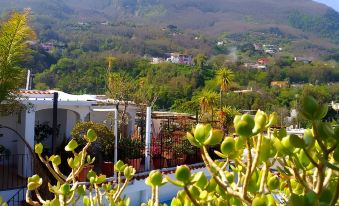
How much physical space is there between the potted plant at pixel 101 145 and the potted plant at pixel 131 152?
28 cm

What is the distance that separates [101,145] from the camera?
928cm

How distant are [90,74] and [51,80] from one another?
351 centimetres

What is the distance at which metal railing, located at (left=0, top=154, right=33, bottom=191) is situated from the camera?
337 inches

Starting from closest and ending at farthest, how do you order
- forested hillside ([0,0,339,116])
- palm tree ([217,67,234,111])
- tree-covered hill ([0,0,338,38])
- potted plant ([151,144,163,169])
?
potted plant ([151,144,163,169]) → palm tree ([217,67,234,111]) → forested hillside ([0,0,339,116]) → tree-covered hill ([0,0,338,38])

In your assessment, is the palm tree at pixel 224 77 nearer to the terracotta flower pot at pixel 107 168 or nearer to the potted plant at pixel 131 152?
the potted plant at pixel 131 152

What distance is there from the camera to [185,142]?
11.1 metres

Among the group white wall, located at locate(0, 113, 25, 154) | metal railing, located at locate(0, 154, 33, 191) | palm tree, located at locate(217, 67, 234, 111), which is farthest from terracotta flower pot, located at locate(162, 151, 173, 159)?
palm tree, located at locate(217, 67, 234, 111)

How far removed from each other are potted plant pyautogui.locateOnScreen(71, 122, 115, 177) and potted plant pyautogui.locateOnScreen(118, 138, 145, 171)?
0.28 m

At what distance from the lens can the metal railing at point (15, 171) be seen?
8.55m

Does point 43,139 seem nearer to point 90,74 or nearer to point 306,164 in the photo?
point 306,164

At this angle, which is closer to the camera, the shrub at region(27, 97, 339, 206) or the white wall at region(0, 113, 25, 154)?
the shrub at region(27, 97, 339, 206)

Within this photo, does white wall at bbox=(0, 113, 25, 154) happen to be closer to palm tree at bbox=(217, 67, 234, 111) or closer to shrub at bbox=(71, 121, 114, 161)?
shrub at bbox=(71, 121, 114, 161)

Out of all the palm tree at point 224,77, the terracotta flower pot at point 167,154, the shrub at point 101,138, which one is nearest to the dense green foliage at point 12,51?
the shrub at point 101,138

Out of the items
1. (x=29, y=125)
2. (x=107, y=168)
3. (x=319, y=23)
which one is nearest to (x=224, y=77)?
(x=107, y=168)
